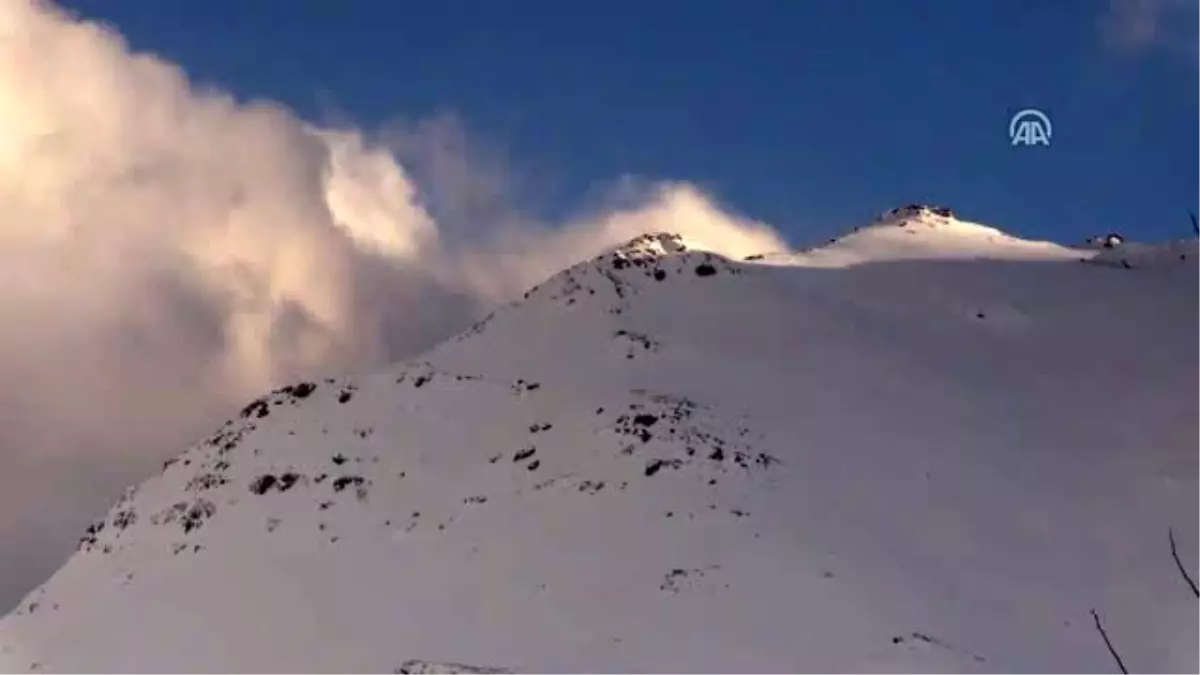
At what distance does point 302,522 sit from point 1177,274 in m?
35.8

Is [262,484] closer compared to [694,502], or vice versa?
[694,502]

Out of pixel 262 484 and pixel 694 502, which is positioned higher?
pixel 262 484

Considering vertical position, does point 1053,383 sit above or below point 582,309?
below

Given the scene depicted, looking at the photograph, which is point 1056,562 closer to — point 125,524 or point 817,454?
point 817,454

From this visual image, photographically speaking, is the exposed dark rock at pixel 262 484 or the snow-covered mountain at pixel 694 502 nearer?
the snow-covered mountain at pixel 694 502

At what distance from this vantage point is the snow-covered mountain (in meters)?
30.5

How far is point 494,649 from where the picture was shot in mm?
30453

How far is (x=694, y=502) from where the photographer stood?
35.8 meters

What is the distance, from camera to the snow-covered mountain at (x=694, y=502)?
3052 cm

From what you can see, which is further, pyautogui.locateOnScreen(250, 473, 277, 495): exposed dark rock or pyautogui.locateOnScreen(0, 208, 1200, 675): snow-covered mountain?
pyautogui.locateOnScreen(250, 473, 277, 495): exposed dark rock

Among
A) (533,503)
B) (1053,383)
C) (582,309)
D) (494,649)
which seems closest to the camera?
(494,649)

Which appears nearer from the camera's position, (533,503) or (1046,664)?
(1046,664)

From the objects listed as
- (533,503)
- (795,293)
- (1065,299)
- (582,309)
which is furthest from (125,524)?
(1065,299)

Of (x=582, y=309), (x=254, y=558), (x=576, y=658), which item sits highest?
(x=582, y=309)
